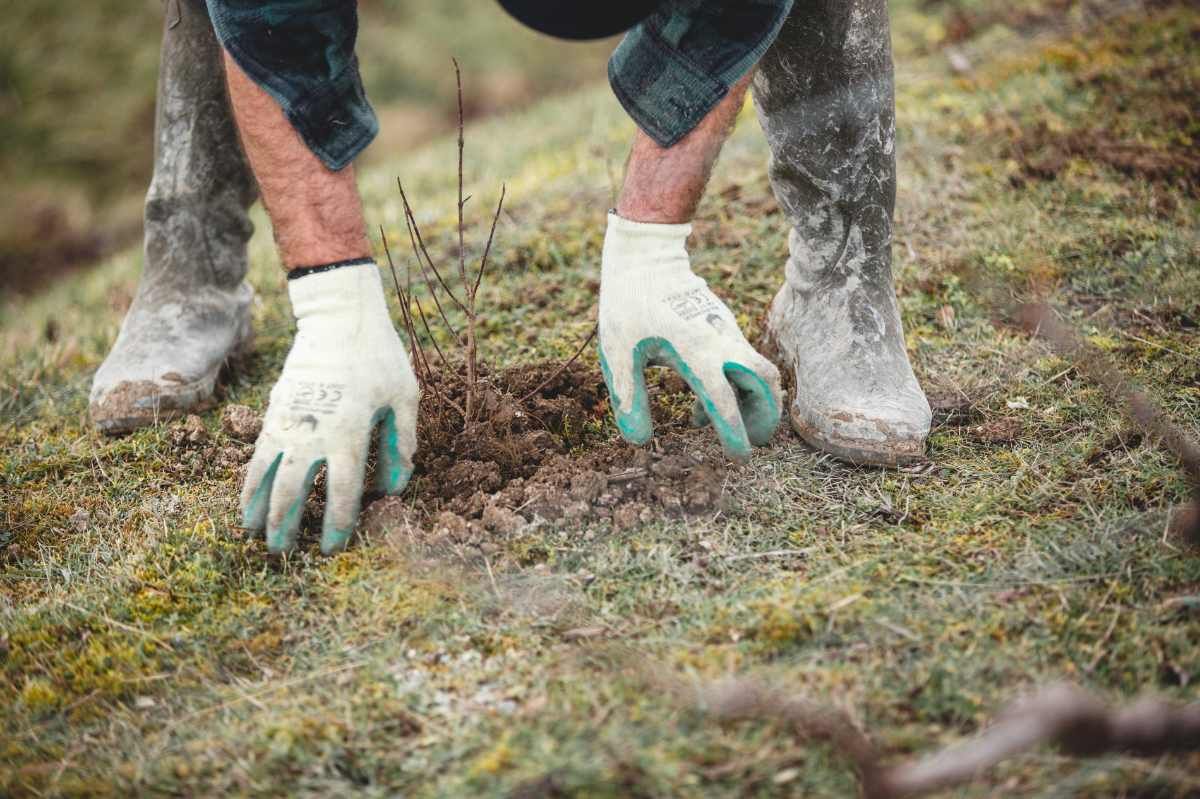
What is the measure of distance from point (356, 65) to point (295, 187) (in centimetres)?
27

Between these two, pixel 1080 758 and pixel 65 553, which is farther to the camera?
pixel 65 553

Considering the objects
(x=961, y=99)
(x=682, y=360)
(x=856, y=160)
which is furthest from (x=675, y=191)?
(x=961, y=99)

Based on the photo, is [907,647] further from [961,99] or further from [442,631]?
[961,99]

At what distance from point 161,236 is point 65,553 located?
39.1 inches

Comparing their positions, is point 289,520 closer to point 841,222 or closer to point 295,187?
point 295,187

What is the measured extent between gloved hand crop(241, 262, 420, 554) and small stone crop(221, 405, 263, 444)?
510 millimetres

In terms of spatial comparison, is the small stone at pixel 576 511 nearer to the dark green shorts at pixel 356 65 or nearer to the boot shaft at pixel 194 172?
the dark green shorts at pixel 356 65

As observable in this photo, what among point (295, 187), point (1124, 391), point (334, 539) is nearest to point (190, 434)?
point (334, 539)

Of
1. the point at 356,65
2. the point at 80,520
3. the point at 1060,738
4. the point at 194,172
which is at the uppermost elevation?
the point at 356,65

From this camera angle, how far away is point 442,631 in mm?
1535

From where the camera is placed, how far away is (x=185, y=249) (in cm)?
248

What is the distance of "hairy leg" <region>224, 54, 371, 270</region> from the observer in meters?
1.64

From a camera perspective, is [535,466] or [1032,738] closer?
[1032,738]

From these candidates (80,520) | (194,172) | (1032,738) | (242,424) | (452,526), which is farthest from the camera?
(194,172)
